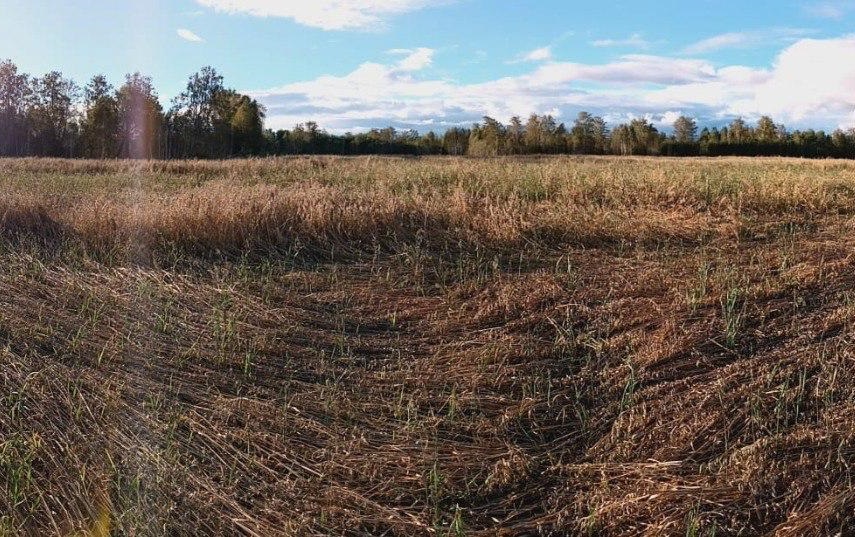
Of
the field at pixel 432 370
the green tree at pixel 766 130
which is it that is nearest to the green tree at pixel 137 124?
the field at pixel 432 370

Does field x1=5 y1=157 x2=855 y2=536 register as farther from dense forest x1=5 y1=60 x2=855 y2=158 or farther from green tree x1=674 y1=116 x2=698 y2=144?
green tree x1=674 y1=116 x2=698 y2=144

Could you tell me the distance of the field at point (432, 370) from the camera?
9.14 ft

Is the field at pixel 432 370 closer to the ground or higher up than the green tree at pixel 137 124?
closer to the ground

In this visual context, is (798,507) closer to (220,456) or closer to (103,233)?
(220,456)

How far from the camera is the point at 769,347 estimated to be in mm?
3885

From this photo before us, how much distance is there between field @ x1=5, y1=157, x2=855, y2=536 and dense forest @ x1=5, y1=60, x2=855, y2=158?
142 ft

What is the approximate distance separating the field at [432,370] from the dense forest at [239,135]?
43.2 m

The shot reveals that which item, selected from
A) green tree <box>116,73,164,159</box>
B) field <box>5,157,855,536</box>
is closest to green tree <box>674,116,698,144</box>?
green tree <box>116,73,164,159</box>

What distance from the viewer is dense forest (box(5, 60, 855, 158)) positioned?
46.7 m

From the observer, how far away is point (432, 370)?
4047 mm

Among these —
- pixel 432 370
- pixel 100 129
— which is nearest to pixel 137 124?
pixel 100 129

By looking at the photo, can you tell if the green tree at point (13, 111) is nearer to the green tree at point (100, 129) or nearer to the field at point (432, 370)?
the green tree at point (100, 129)

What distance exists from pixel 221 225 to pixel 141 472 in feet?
13.3

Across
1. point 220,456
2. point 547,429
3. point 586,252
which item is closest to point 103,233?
point 220,456
